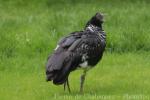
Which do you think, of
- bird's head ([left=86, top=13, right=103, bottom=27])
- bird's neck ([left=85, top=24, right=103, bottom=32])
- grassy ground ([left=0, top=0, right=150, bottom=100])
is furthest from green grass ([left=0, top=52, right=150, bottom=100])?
bird's head ([left=86, top=13, right=103, bottom=27])

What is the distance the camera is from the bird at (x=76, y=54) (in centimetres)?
1152

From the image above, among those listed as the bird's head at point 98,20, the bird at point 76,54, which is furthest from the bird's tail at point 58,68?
the bird's head at point 98,20

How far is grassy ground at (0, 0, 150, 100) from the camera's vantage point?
12398mm

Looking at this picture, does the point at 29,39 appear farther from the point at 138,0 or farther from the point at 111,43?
the point at 138,0

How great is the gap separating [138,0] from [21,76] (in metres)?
10.7

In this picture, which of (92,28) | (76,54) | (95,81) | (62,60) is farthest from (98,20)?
(95,81)

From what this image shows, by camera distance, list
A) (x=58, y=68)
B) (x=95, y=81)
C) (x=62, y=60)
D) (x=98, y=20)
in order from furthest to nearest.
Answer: (x=95, y=81), (x=98, y=20), (x=62, y=60), (x=58, y=68)

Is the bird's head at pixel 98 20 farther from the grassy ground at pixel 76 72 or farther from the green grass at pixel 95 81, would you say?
the green grass at pixel 95 81

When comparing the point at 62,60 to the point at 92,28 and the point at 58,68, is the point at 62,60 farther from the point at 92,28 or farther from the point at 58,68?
the point at 92,28

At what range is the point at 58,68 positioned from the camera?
37.6 ft

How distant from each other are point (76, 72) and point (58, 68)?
2.89 meters

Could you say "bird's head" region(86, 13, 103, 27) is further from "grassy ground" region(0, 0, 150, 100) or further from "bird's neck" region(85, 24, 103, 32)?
"grassy ground" region(0, 0, 150, 100)

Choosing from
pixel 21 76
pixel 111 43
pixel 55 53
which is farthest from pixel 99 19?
pixel 111 43

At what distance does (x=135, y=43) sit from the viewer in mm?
16453
